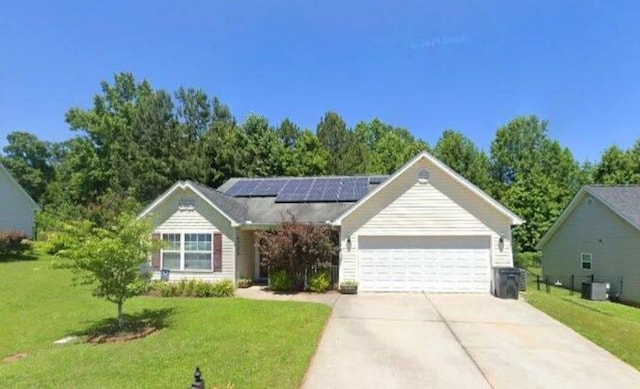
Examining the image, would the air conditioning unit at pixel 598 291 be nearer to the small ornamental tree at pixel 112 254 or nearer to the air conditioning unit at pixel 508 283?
the air conditioning unit at pixel 508 283

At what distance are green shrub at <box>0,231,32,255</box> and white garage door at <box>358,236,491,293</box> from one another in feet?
66.0

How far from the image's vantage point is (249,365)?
7879 millimetres

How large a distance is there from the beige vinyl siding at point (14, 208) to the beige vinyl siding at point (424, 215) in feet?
79.8

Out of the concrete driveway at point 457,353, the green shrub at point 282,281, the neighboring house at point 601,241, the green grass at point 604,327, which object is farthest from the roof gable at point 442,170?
the neighboring house at point 601,241

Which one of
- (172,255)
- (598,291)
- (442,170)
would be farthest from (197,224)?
(598,291)

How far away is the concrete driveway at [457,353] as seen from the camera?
7.52 m

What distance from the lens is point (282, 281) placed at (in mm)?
17203

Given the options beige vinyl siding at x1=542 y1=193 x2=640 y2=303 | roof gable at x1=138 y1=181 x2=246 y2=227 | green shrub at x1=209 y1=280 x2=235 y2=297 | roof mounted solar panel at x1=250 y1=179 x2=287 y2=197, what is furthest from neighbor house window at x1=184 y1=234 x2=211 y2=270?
beige vinyl siding at x1=542 y1=193 x2=640 y2=303

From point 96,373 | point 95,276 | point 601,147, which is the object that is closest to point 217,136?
point 95,276

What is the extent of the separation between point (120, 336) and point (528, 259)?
34.8m

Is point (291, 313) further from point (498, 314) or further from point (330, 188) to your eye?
point (330, 188)

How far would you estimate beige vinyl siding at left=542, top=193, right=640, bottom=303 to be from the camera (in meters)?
20.2

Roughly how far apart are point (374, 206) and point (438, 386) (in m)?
10.8

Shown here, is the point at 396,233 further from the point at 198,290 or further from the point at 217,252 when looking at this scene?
the point at 198,290
